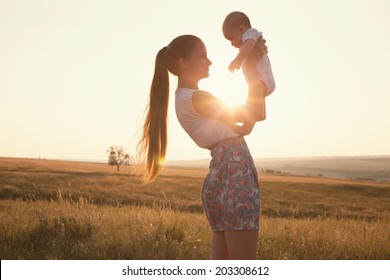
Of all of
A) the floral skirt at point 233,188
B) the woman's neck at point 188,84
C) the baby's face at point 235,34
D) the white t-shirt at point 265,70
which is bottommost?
the floral skirt at point 233,188

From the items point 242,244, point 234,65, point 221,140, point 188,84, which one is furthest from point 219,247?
point 234,65

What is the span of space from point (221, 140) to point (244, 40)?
83cm

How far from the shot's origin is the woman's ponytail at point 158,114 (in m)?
3.49

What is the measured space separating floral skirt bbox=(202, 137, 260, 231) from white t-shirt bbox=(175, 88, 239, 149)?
58 millimetres

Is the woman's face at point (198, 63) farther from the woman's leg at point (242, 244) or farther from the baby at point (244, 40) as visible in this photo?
the woman's leg at point (242, 244)

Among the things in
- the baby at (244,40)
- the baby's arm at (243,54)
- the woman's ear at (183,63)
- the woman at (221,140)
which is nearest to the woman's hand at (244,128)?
the woman at (221,140)

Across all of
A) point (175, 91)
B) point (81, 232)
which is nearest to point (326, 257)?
point (81, 232)

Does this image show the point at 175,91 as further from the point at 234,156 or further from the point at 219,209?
the point at 219,209

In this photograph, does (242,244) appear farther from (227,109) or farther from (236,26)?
(236,26)

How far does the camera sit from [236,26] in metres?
A: 3.70

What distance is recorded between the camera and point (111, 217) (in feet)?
29.0

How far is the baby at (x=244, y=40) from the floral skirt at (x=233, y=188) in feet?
1.62

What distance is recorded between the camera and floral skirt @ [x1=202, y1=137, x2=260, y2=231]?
298 centimetres

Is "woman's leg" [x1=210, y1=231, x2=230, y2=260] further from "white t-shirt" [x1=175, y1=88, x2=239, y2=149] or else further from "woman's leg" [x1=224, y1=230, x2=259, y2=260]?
"white t-shirt" [x1=175, y1=88, x2=239, y2=149]
